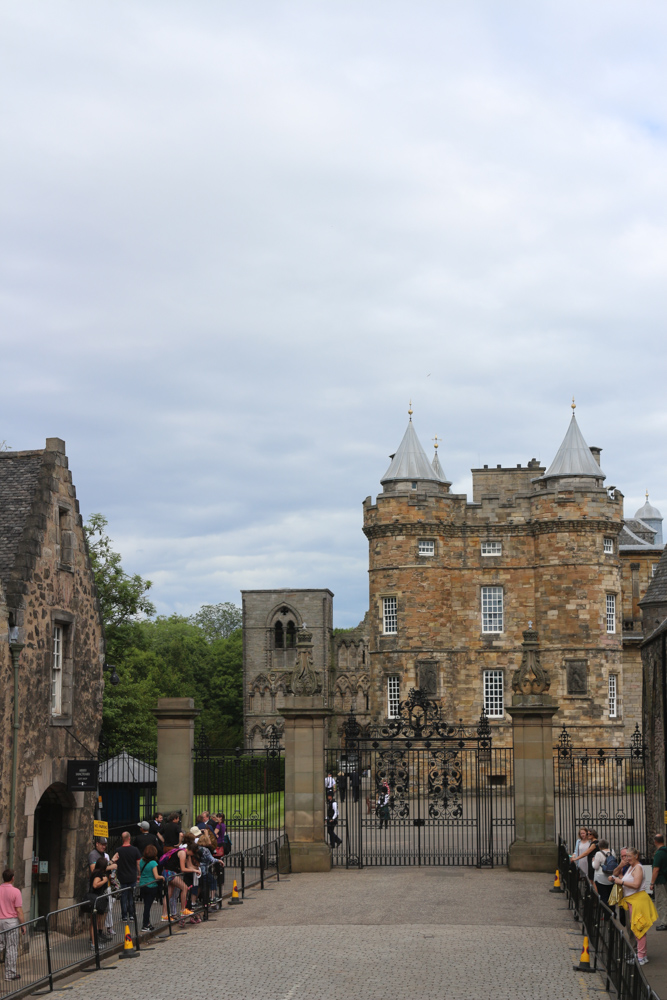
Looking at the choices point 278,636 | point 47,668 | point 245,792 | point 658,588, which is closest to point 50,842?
point 47,668

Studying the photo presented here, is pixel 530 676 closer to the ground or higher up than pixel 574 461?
closer to the ground

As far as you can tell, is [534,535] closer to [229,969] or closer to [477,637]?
[477,637]

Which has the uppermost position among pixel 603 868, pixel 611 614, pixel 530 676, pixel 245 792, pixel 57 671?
pixel 611 614

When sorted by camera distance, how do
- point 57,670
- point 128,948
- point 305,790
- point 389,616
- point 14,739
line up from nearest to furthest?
point 128,948 → point 14,739 → point 57,670 → point 305,790 → point 389,616

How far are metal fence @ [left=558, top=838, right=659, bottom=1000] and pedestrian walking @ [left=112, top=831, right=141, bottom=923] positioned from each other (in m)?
6.61

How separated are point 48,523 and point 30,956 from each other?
726cm

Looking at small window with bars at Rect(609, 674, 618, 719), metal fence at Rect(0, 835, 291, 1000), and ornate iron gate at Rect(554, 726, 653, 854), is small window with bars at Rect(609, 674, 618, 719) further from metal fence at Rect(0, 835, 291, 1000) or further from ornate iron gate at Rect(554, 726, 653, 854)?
metal fence at Rect(0, 835, 291, 1000)

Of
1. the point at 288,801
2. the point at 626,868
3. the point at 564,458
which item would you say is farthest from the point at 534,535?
the point at 626,868

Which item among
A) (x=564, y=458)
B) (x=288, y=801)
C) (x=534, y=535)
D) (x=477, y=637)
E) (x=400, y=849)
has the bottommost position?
(x=400, y=849)

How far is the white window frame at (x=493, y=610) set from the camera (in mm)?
58812

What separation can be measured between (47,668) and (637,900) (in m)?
9.66

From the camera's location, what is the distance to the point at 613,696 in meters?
57.3

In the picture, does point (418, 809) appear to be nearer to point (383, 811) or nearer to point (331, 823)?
point (331, 823)

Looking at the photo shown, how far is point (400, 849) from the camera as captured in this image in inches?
1233
